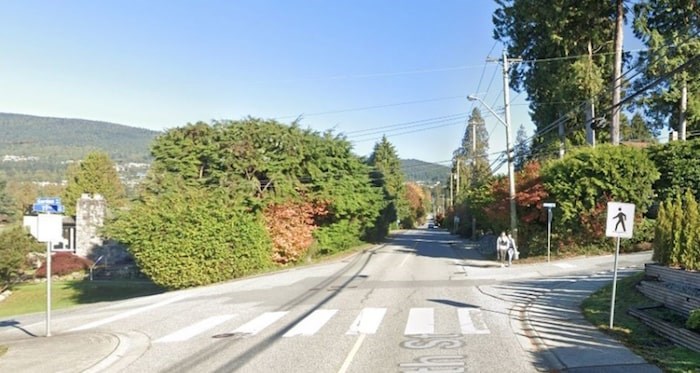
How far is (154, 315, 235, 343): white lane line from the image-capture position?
1287cm

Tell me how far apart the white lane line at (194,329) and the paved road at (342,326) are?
28 millimetres

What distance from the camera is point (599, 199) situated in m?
30.1

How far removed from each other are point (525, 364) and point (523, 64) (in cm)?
3322

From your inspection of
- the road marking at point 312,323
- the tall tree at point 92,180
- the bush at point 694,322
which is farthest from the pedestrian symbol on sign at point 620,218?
the tall tree at point 92,180

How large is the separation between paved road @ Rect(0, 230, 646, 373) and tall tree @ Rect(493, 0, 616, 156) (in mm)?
11327

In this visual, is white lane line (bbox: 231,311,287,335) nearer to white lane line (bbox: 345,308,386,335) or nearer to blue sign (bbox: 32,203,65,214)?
white lane line (bbox: 345,308,386,335)

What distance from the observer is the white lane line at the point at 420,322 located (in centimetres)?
1231

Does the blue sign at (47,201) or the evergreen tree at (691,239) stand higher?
the blue sign at (47,201)

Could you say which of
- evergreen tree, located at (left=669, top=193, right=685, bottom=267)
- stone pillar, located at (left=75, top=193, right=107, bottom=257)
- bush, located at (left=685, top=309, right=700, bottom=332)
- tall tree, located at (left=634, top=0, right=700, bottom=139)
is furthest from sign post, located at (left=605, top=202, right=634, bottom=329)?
stone pillar, located at (left=75, top=193, right=107, bottom=257)

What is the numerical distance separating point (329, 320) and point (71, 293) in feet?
92.1

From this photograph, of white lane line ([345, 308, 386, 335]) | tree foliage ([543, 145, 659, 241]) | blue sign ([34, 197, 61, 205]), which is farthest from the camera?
tree foliage ([543, 145, 659, 241])

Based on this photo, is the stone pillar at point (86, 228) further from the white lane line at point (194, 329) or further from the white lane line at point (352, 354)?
the white lane line at point (352, 354)

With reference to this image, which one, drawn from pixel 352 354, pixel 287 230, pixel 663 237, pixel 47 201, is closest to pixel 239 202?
pixel 287 230

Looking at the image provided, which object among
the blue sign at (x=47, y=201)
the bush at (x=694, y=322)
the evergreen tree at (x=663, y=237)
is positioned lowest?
the bush at (x=694, y=322)
